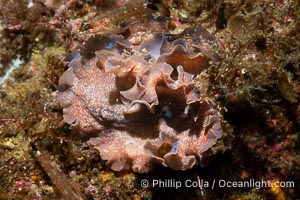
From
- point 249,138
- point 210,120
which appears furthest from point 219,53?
point 249,138

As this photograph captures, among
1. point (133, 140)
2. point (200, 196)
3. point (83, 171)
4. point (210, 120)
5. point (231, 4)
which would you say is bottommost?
point (200, 196)

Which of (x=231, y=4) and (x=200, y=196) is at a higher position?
(x=231, y=4)

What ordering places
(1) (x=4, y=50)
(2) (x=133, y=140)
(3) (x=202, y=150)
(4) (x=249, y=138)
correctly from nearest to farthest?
(3) (x=202, y=150) < (2) (x=133, y=140) < (4) (x=249, y=138) < (1) (x=4, y=50)

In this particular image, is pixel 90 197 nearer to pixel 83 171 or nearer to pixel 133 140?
pixel 83 171

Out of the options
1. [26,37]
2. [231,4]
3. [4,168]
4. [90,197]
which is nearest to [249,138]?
[231,4]

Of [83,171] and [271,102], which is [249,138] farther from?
[83,171]

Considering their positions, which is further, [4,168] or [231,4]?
[231,4]

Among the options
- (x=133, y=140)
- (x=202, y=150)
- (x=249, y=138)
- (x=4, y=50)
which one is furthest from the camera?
(x=4, y=50)
